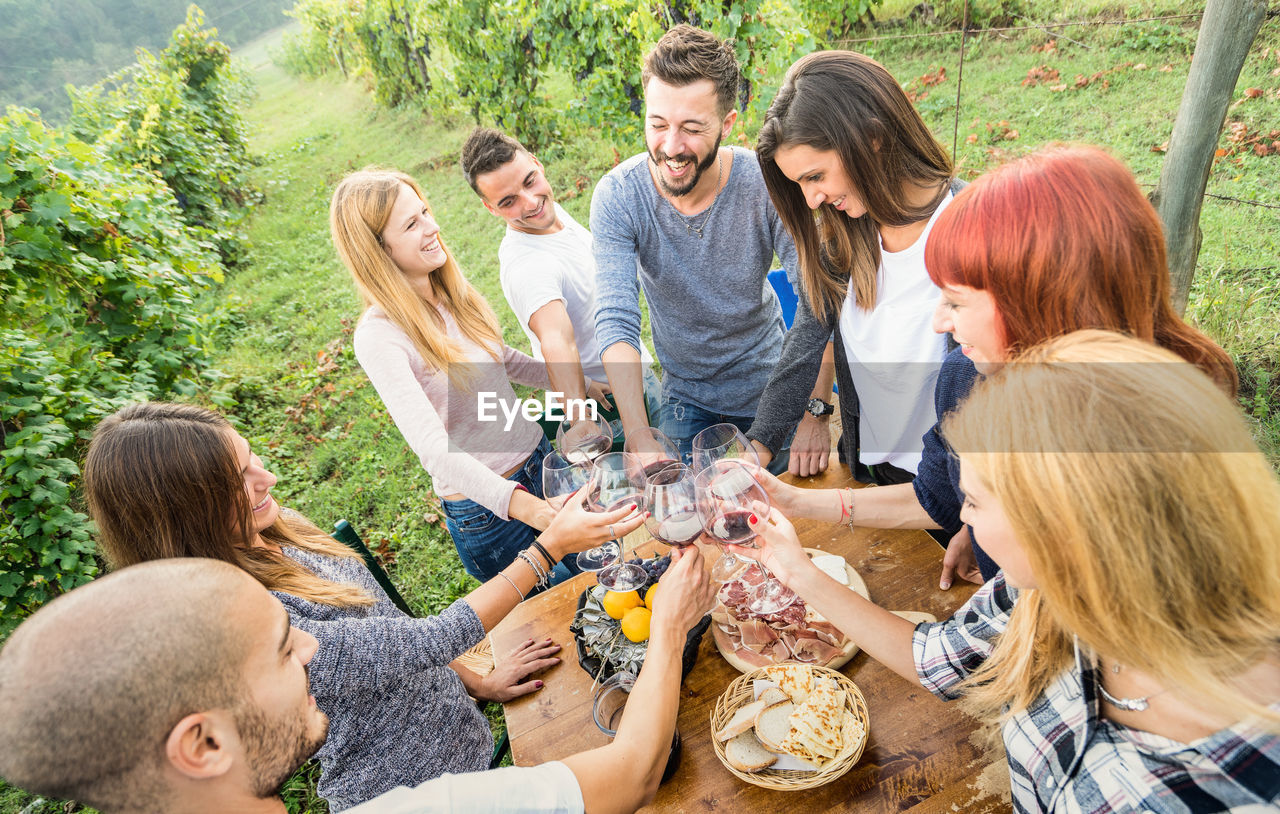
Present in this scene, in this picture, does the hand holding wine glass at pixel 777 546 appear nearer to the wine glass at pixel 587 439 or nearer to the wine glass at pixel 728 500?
the wine glass at pixel 728 500

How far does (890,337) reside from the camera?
2.24 meters

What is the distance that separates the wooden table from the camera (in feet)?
4.36

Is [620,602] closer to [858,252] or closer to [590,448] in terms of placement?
[590,448]

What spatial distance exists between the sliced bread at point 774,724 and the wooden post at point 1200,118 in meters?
2.60

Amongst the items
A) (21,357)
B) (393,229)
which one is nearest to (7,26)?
(21,357)

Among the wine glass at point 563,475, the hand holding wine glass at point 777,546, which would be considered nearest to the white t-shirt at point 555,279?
the wine glass at point 563,475

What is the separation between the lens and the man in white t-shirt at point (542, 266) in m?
2.92

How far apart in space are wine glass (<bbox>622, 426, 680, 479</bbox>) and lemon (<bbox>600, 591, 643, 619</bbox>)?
1.13 ft

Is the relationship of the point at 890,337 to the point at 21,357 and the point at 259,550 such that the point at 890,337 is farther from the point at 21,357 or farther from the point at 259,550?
the point at 21,357

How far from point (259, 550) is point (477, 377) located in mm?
1125

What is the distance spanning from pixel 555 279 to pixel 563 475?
55.7 inches

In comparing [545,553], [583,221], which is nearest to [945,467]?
[545,553]

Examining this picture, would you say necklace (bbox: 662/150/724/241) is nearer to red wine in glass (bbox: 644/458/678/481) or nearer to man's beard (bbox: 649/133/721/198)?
man's beard (bbox: 649/133/721/198)

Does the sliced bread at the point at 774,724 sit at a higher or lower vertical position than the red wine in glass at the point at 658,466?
lower
